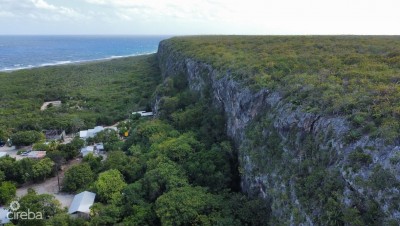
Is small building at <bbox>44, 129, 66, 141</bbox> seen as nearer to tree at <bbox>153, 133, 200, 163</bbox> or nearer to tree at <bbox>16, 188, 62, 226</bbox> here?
tree at <bbox>153, 133, 200, 163</bbox>

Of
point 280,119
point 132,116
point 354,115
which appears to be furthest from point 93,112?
point 354,115

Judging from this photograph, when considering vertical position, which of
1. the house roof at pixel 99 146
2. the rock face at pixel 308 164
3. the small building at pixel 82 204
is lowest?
the house roof at pixel 99 146

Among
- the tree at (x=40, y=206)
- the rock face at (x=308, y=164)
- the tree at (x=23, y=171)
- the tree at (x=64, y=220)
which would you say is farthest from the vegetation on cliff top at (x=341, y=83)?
the tree at (x=23, y=171)

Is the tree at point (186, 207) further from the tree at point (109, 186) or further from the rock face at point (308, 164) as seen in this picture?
the tree at point (109, 186)

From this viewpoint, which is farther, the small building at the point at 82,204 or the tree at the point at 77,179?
the tree at the point at 77,179

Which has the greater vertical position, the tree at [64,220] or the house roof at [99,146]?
the tree at [64,220]

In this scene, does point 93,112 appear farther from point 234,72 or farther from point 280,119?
point 280,119

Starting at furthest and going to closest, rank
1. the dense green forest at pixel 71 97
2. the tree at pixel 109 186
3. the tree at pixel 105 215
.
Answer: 1. the dense green forest at pixel 71 97
2. the tree at pixel 109 186
3. the tree at pixel 105 215
